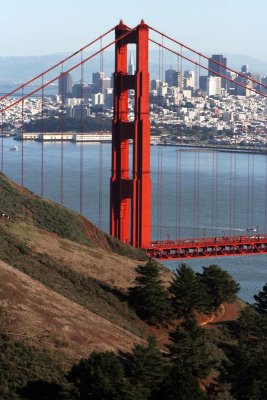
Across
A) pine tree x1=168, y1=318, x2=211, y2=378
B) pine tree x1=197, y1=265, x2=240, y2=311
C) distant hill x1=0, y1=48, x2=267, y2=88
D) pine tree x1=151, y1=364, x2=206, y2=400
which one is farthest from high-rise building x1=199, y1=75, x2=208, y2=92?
pine tree x1=151, y1=364, x2=206, y2=400

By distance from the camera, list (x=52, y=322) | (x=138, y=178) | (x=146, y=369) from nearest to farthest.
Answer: (x=146, y=369)
(x=52, y=322)
(x=138, y=178)

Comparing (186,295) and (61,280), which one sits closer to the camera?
Answer: (61,280)

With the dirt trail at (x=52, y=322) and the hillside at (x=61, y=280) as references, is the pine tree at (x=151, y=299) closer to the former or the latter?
the hillside at (x=61, y=280)

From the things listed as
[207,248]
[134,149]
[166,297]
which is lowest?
[207,248]

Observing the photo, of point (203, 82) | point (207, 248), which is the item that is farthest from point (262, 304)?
point (203, 82)

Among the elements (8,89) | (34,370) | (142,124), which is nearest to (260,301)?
(142,124)

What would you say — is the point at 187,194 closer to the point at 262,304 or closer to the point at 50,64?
the point at 262,304
